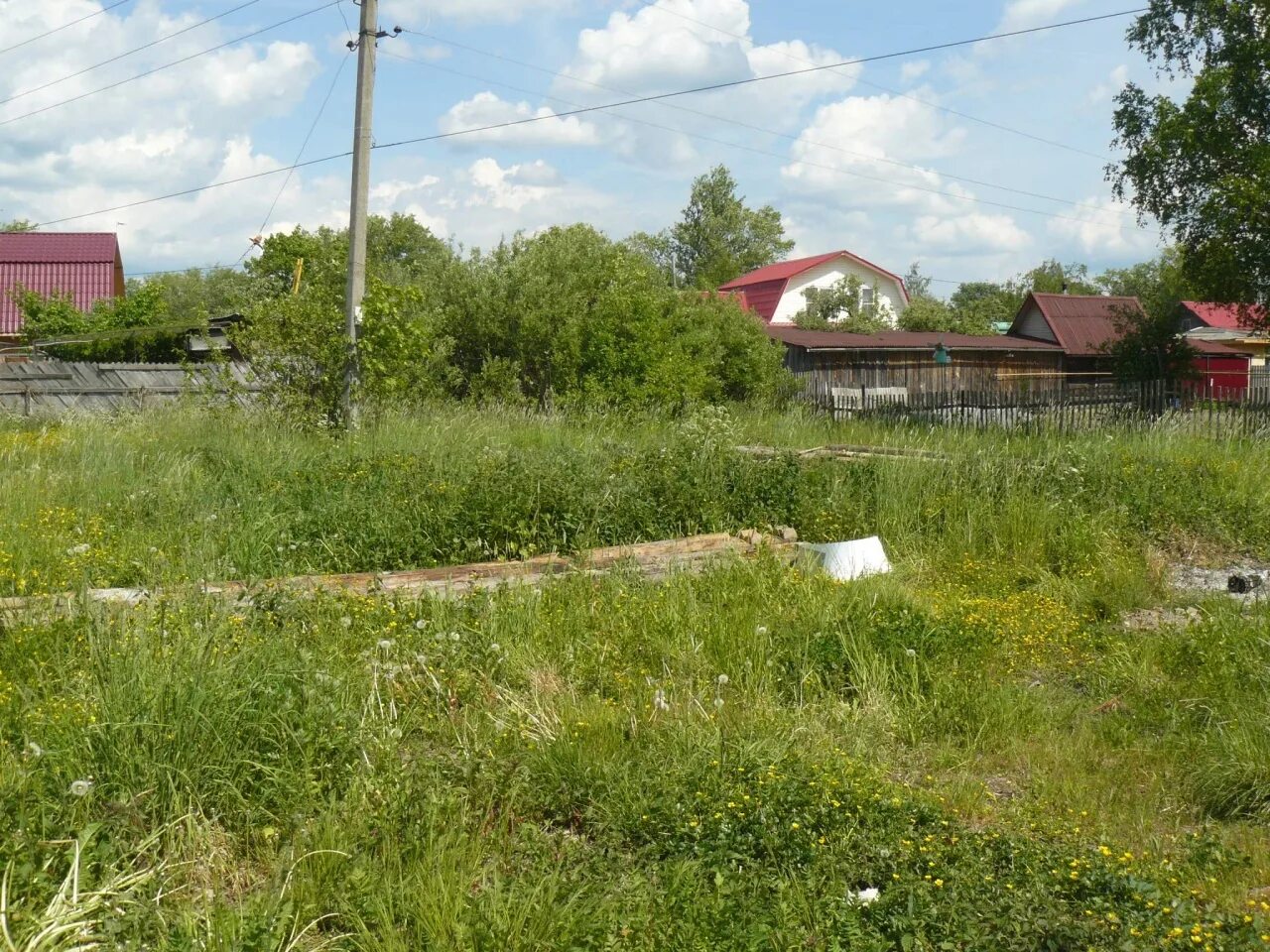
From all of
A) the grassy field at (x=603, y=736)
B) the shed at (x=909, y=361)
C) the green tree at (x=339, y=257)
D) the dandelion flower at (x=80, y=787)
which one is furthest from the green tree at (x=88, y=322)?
the dandelion flower at (x=80, y=787)

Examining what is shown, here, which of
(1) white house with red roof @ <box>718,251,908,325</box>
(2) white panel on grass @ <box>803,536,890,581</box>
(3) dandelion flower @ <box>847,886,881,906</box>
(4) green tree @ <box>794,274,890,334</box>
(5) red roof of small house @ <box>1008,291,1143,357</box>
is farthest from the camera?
(1) white house with red roof @ <box>718,251,908,325</box>

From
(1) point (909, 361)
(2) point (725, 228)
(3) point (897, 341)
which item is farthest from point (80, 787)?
(2) point (725, 228)

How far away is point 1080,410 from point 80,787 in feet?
49.6

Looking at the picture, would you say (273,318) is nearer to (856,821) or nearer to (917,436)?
(917,436)

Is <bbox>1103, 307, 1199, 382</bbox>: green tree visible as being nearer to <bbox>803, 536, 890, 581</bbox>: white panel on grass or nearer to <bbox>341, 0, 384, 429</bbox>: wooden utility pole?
<bbox>341, 0, 384, 429</bbox>: wooden utility pole

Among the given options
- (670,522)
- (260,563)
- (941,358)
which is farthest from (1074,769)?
(941,358)

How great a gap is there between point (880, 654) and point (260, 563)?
3.93 metres

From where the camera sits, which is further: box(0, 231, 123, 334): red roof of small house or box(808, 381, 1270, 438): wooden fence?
box(0, 231, 123, 334): red roof of small house

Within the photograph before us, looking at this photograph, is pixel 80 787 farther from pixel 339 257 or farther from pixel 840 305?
pixel 840 305

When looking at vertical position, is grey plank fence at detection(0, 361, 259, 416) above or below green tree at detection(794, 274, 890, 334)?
below

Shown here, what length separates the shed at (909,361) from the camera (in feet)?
112

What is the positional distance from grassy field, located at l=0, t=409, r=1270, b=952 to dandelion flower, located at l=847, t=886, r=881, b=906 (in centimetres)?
5

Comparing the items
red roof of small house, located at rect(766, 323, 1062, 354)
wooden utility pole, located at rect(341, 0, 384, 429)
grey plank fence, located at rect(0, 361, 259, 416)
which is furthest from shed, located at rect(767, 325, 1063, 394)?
wooden utility pole, located at rect(341, 0, 384, 429)

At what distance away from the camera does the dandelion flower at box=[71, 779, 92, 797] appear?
141 inches
